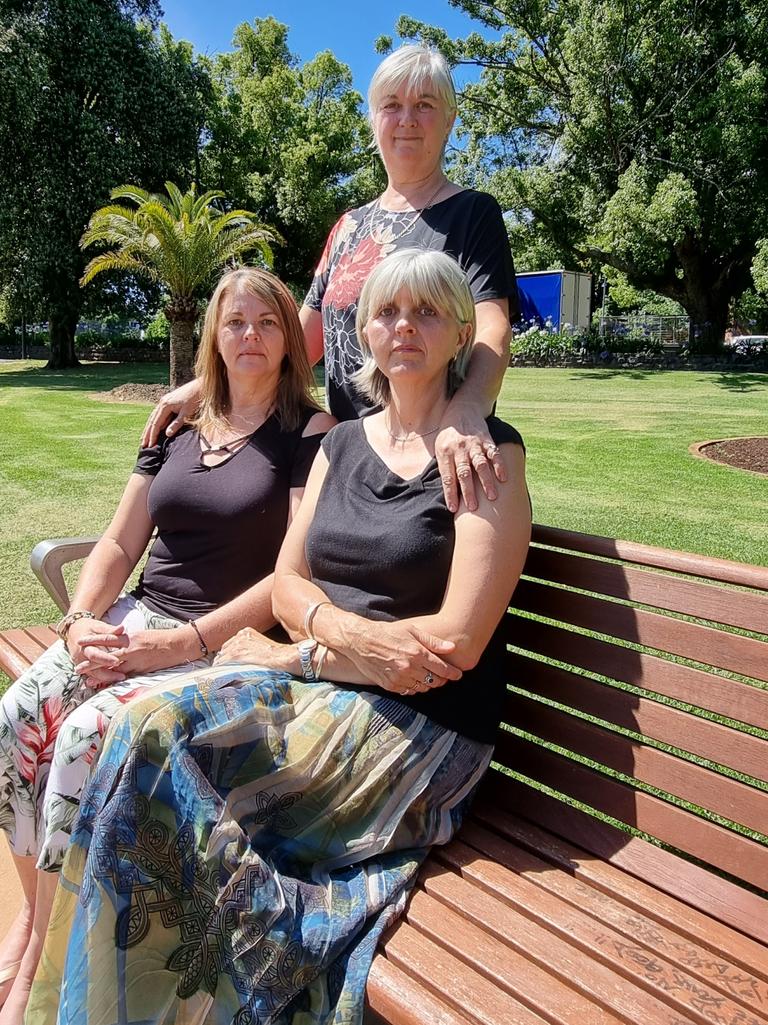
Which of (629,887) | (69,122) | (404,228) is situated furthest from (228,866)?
(69,122)

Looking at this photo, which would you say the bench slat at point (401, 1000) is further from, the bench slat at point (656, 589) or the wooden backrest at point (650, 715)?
the bench slat at point (656, 589)

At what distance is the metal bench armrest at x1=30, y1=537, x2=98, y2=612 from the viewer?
324 cm

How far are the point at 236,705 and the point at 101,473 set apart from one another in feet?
26.3

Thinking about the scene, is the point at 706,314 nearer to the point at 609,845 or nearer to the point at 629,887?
the point at 609,845

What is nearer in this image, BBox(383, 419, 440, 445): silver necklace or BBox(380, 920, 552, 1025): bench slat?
BBox(380, 920, 552, 1025): bench slat

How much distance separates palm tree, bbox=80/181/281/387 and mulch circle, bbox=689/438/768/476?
10.3m

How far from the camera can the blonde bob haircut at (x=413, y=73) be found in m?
2.58

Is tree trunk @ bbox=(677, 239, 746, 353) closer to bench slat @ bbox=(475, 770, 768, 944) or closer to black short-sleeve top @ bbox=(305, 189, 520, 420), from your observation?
black short-sleeve top @ bbox=(305, 189, 520, 420)

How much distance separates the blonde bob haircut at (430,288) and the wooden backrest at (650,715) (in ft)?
1.88

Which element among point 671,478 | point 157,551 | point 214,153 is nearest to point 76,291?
point 214,153

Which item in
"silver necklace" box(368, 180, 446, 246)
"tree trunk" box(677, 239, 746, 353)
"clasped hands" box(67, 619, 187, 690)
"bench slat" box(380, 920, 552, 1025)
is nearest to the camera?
"bench slat" box(380, 920, 552, 1025)

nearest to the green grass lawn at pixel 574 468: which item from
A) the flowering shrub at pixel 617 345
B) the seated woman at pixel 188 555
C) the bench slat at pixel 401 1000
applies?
the seated woman at pixel 188 555

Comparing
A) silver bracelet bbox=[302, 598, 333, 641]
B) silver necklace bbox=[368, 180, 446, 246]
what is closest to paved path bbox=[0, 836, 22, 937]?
silver bracelet bbox=[302, 598, 333, 641]

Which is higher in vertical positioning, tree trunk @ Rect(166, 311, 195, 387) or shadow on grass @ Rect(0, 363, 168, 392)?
tree trunk @ Rect(166, 311, 195, 387)
